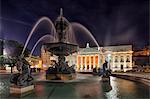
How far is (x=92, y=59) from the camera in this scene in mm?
108812

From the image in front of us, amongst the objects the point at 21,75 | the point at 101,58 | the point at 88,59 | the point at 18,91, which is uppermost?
the point at 101,58

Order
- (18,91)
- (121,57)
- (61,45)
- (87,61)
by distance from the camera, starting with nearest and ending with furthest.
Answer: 1. (18,91)
2. (61,45)
3. (121,57)
4. (87,61)

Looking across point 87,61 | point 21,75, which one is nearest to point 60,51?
point 21,75

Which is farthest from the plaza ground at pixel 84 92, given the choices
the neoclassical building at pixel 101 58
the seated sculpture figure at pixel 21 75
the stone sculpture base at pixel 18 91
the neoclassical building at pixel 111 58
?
the neoclassical building at pixel 111 58

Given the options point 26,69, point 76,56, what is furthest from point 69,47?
point 76,56

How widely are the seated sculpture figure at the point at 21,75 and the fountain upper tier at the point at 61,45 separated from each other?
6.82 metres

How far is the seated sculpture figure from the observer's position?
32.6ft

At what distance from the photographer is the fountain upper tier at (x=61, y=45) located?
679 inches

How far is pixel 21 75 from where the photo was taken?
33.0 ft

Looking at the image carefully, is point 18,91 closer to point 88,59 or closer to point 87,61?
point 88,59

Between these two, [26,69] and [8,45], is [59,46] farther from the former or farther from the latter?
[8,45]

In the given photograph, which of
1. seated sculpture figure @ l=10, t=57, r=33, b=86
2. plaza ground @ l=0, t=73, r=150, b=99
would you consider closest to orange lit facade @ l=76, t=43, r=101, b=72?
plaza ground @ l=0, t=73, r=150, b=99

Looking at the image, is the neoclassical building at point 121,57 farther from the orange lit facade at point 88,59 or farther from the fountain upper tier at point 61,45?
the fountain upper tier at point 61,45

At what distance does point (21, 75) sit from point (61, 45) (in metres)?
A: 7.46
